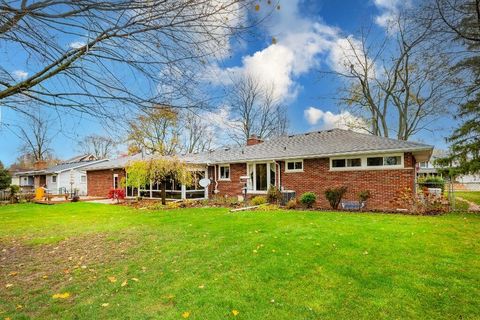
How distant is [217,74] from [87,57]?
76.5 inches

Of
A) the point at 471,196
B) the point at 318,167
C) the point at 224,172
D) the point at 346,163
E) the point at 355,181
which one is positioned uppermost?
the point at 346,163

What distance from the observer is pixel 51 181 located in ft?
120

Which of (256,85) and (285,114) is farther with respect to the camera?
(285,114)

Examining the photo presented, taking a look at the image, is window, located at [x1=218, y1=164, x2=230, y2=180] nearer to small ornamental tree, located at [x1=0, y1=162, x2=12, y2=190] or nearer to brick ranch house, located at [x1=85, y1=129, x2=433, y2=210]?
brick ranch house, located at [x1=85, y1=129, x2=433, y2=210]

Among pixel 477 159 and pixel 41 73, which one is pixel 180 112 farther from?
pixel 477 159

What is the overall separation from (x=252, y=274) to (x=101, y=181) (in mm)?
27039

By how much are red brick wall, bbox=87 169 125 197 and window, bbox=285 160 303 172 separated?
1578 cm

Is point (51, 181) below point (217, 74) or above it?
below

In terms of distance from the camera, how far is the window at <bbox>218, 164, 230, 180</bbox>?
21105 mm

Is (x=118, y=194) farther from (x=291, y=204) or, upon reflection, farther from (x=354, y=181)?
(x=354, y=181)

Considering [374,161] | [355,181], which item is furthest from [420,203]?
[355,181]

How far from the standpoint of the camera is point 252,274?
4.88 meters

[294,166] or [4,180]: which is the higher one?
[294,166]

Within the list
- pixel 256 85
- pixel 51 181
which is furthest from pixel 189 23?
pixel 51 181
